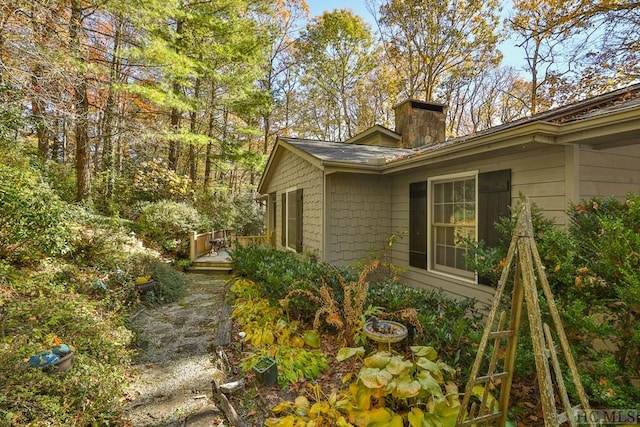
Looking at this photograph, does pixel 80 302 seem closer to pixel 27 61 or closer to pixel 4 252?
pixel 4 252

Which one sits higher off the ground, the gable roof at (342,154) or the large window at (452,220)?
the gable roof at (342,154)

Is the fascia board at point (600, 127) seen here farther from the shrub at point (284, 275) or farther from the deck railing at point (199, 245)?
the deck railing at point (199, 245)

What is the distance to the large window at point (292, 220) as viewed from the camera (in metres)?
7.23

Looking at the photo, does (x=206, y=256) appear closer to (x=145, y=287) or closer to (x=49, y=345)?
(x=145, y=287)

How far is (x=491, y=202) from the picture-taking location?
13.2 feet

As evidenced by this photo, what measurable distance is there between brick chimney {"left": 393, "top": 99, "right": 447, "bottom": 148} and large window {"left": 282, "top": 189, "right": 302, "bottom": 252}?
379cm

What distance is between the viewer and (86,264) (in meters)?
5.24

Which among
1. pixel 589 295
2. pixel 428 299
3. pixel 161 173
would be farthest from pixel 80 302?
pixel 161 173

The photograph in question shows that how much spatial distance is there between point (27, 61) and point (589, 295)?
27.6 ft

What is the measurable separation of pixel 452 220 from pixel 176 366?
4345mm

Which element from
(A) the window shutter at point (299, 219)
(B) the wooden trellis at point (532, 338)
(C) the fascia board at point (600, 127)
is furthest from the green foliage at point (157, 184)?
(B) the wooden trellis at point (532, 338)

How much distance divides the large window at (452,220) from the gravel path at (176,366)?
369cm

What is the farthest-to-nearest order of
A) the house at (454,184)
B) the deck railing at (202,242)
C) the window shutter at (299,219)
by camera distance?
the deck railing at (202,242) → the window shutter at (299,219) → the house at (454,184)

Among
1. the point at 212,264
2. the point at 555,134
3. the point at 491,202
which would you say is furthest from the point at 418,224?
the point at 212,264
